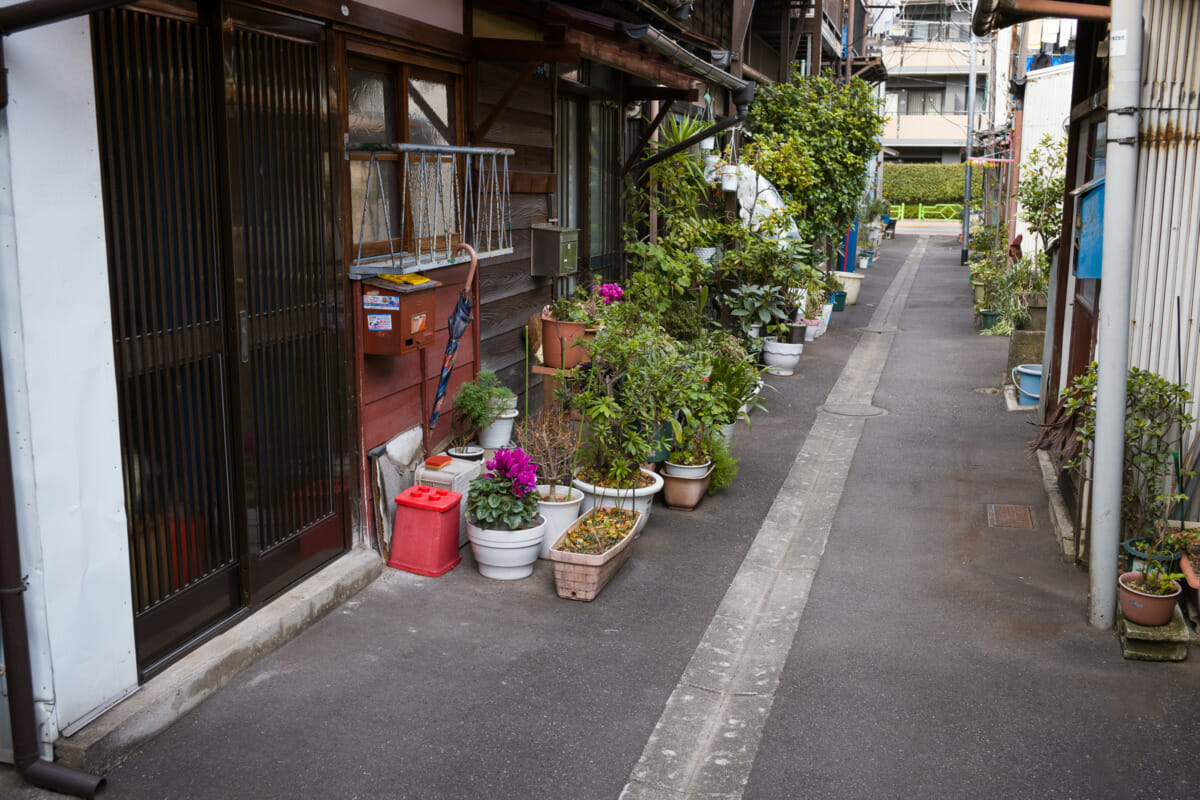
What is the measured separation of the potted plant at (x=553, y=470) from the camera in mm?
6844

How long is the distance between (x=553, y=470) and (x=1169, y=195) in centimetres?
401

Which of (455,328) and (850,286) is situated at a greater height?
(455,328)

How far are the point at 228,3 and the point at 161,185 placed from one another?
98cm

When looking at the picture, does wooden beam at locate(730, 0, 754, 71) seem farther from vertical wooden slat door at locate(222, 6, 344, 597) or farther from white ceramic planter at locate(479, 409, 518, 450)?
vertical wooden slat door at locate(222, 6, 344, 597)

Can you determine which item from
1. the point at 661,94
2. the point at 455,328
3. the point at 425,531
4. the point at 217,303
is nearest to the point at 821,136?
the point at 661,94

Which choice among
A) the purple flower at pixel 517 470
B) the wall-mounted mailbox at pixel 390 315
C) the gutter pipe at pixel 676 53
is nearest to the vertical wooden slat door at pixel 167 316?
the wall-mounted mailbox at pixel 390 315

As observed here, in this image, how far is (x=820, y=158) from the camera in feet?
50.6

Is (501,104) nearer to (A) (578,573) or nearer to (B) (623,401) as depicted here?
(B) (623,401)

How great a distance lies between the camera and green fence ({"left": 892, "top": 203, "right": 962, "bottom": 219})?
48750mm

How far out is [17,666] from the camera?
4.07m

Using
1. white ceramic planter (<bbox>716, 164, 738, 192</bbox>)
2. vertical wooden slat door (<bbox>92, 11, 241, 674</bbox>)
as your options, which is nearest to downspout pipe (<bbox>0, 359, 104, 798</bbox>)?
vertical wooden slat door (<bbox>92, 11, 241, 674</bbox>)

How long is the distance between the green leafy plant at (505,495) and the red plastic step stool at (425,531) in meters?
0.19

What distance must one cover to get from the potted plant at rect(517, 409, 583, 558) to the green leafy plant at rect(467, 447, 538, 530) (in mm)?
329

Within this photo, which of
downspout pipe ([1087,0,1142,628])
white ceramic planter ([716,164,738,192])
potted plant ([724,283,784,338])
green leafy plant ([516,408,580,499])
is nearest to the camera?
downspout pipe ([1087,0,1142,628])
